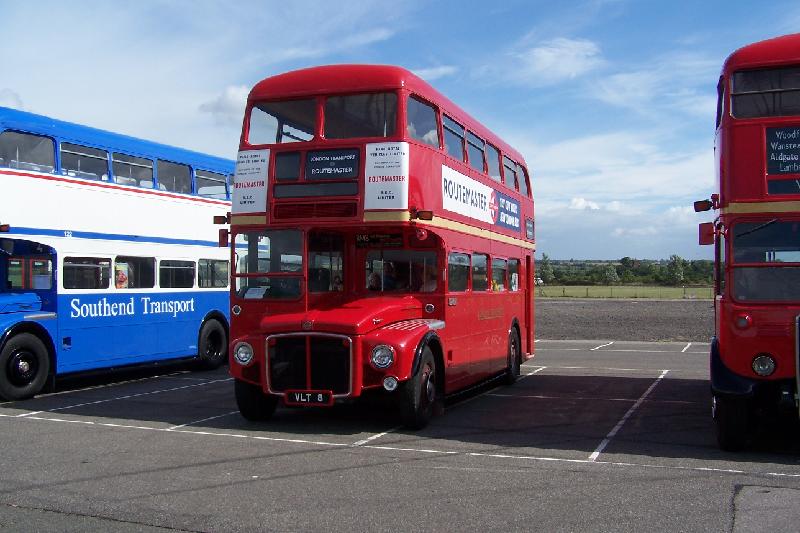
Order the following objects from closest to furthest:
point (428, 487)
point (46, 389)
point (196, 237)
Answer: point (428, 487) < point (46, 389) < point (196, 237)

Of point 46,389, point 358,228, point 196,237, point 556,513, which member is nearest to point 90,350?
point 46,389

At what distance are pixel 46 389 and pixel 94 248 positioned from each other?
8.33 ft

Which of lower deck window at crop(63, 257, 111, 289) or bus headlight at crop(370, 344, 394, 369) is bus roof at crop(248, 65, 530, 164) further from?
lower deck window at crop(63, 257, 111, 289)

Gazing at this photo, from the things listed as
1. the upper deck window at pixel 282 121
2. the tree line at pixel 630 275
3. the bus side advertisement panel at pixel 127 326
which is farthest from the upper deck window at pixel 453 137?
the tree line at pixel 630 275

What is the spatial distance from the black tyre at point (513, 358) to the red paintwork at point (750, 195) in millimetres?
6232

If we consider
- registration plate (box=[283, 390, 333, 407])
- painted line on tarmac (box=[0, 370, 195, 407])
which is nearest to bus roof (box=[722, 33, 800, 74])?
registration plate (box=[283, 390, 333, 407])

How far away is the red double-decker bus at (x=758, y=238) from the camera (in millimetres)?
8188

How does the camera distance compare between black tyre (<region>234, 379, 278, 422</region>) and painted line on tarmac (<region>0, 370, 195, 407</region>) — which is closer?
black tyre (<region>234, 379, 278, 422</region>)

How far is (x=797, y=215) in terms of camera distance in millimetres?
8383

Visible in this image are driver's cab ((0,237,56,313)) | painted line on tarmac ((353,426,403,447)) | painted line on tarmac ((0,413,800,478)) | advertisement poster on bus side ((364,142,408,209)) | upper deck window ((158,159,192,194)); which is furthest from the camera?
upper deck window ((158,159,192,194))

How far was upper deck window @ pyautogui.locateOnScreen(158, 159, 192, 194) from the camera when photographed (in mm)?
16344

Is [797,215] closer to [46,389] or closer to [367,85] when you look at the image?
[367,85]

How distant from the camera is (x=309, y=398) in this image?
31.2 ft

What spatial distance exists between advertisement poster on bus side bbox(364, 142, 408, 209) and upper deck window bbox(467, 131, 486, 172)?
2.89m
